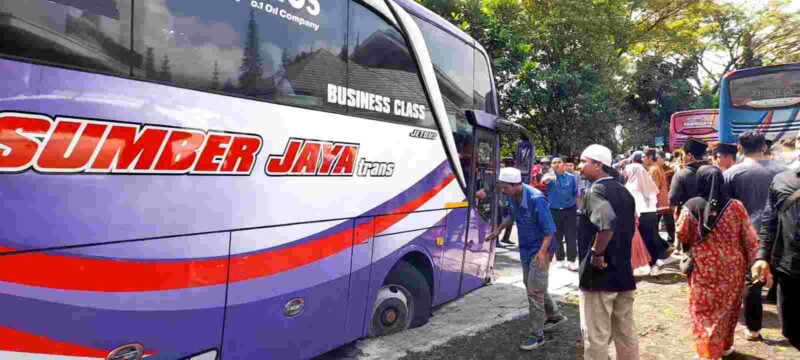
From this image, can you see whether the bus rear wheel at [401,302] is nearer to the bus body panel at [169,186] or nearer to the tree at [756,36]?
the bus body panel at [169,186]

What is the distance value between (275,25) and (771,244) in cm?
371

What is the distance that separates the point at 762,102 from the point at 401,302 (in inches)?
432

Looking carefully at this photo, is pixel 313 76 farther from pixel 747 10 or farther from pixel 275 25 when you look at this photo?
pixel 747 10

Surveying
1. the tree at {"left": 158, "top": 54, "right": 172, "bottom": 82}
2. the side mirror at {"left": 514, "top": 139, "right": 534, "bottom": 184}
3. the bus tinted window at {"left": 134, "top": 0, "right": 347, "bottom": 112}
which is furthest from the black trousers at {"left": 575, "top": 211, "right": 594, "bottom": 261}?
the side mirror at {"left": 514, "top": 139, "right": 534, "bottom": 184}

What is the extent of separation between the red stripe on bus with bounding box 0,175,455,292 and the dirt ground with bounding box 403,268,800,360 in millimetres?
1613

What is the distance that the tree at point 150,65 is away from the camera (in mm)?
2498

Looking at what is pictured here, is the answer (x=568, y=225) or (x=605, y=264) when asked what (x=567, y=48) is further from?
(x=605, y=264)

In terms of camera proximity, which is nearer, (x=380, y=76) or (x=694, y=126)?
(x=380, y=76)

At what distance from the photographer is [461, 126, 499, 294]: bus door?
5672 mm

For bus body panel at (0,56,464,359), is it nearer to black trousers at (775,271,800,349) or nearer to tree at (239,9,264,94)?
tree at (239,9,264,94)

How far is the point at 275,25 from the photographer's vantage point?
3.17m

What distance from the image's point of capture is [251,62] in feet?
9.97

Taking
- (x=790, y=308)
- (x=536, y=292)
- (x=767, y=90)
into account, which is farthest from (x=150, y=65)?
(x=767, y=90)

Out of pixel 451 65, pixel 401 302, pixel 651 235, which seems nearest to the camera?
pixel 401 302
